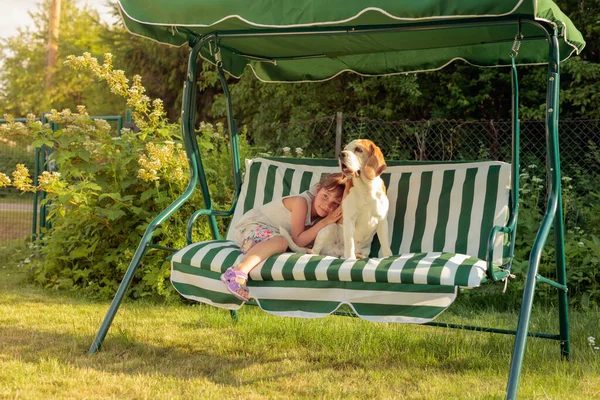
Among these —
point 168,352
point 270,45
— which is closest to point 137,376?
point 168,352

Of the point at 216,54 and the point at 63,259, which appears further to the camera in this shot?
the point at 63,259

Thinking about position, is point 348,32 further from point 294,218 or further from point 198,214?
point 198,214

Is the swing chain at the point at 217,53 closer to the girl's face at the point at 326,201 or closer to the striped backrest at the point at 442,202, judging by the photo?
the striped backrest at the point at 442,202

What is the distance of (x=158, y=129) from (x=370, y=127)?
460cm

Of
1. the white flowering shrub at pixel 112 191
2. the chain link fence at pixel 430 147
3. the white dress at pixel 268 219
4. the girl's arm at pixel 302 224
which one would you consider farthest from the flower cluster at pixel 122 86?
the chain link fence at pixel 430 147

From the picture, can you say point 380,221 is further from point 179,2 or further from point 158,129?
point 158,129

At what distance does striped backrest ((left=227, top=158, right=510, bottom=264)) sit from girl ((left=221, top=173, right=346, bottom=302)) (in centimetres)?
30

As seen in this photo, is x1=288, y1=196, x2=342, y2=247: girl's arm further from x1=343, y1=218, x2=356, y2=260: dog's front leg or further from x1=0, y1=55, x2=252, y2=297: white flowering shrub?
x1=0, y1=55, x2=252, y2=297: white flowering shrub

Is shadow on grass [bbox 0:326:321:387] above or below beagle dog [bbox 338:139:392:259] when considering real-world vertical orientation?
below

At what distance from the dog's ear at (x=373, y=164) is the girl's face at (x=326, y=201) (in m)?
0.29

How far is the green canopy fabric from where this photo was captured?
3008 millimetres

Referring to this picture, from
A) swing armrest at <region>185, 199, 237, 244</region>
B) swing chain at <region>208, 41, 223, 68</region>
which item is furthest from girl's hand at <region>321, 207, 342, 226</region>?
A: swing chain at <region>208, 41, 223, 68</region>

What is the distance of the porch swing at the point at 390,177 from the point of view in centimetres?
301

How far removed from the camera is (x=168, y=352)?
3.73 meters
